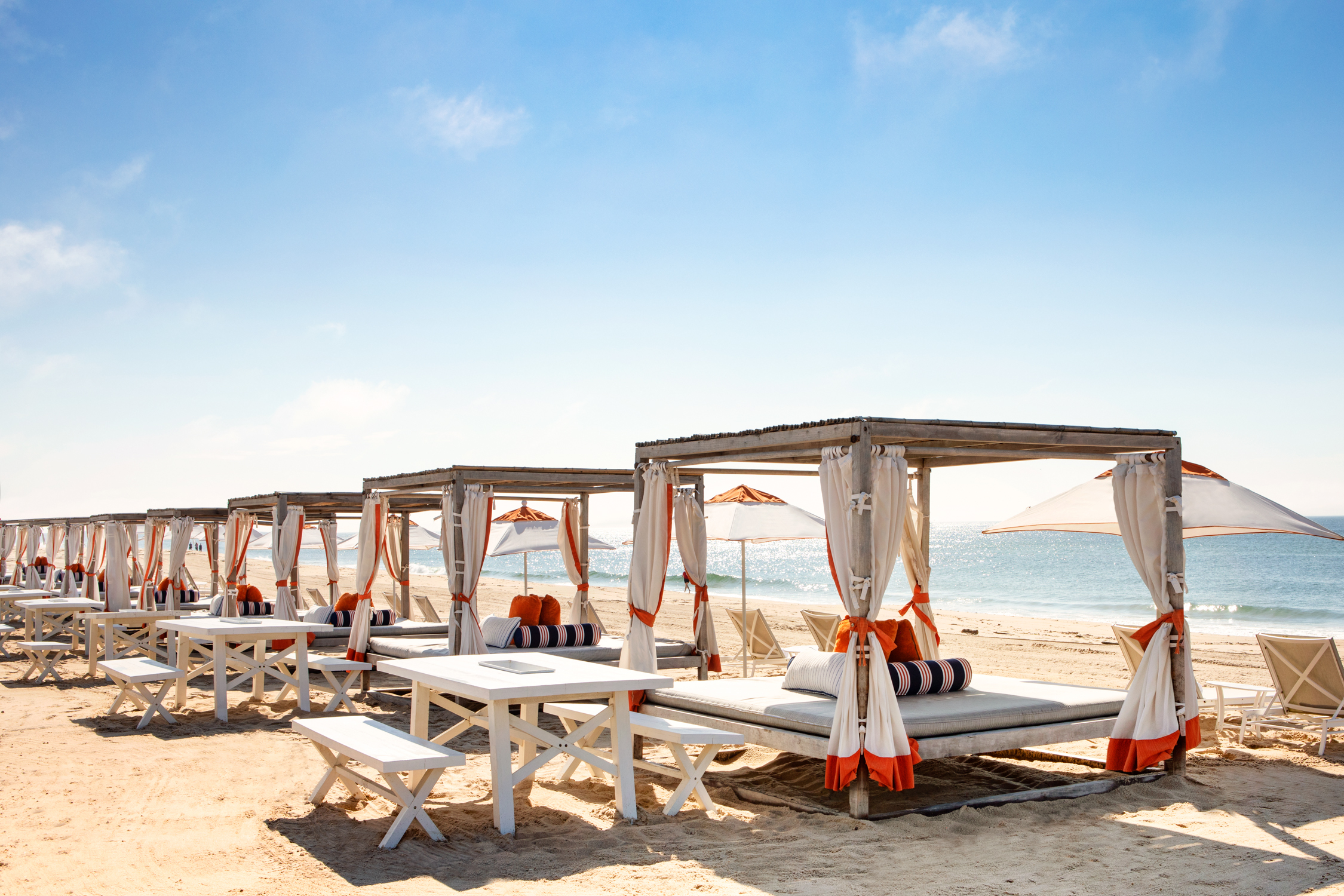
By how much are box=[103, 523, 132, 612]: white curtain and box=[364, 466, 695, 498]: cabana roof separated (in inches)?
338

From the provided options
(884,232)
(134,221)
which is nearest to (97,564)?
(134,221)

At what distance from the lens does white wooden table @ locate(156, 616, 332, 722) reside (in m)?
8.40

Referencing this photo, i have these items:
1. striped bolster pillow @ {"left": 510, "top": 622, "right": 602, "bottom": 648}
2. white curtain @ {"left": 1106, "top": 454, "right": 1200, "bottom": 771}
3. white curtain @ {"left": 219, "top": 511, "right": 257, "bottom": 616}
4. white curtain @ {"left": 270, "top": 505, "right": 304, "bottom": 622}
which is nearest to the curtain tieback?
white curtain @ {"left": 1106, "top": 454, "right": 1200, "bottom": 771}

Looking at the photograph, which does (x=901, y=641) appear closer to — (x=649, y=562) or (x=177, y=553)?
(x=649, y=562)

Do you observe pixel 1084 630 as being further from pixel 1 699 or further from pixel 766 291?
pixel 1 699

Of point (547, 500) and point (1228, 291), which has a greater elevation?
point (1228, 291)

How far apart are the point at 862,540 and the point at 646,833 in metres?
1.89

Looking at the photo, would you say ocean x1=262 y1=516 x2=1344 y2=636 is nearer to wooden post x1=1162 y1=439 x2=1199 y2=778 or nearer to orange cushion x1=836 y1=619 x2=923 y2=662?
wooden post x1=1162 y1=439 x2=1199 y2=778

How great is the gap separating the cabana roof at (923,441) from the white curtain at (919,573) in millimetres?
846

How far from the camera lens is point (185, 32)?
9281mm

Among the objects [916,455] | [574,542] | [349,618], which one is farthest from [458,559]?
[916,455]

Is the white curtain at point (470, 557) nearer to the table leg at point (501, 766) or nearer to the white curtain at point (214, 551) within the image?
the table leg at point (501, 766)

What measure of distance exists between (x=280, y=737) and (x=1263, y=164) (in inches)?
413

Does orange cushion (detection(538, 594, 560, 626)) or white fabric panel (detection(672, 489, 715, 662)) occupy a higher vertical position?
white fabric panel (detection(672, 489, 715, 662))
